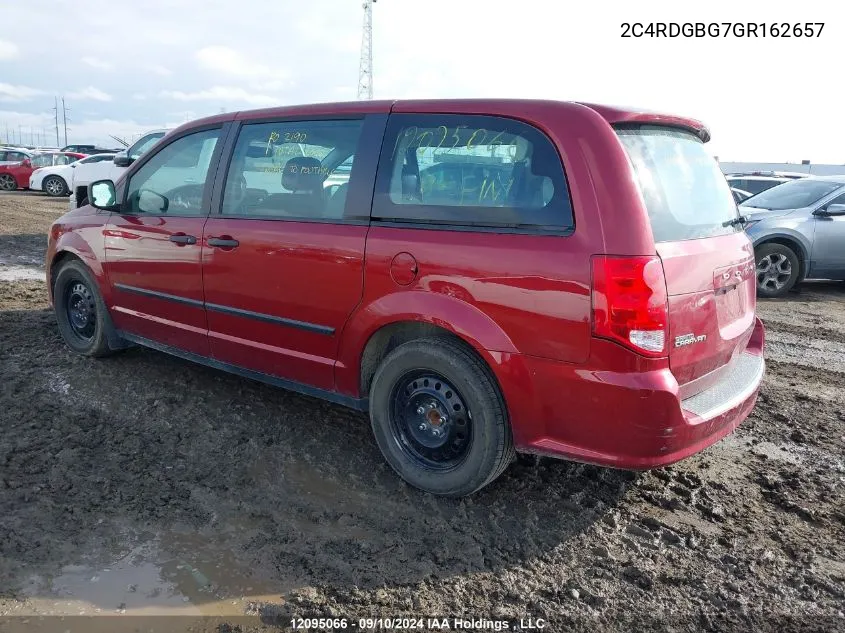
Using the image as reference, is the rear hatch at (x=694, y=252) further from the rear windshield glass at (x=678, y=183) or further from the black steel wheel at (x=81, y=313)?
the black steel wheel at (x=81, y=313)

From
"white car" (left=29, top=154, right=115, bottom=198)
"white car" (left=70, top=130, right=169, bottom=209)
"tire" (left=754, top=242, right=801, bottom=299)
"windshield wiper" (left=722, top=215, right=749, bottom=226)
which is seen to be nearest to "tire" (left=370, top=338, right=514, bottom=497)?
"windshield wiper" (left=722, top=215, right=749, bottom=226)

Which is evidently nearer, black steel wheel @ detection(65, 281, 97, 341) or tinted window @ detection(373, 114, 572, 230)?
tinted window @ detection(373, 114, 572, 230)

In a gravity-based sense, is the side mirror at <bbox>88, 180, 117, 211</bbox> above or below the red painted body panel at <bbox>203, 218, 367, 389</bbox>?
above

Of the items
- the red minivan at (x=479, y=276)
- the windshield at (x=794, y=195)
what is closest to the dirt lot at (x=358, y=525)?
the red minivan at (x=479, y=276)

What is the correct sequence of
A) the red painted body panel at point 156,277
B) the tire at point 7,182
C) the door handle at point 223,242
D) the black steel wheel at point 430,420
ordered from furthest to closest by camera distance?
the tire at point 7,182 < the red painted body panel at point 156,277 < the door handle at point 223,242 < the black steel wheel at point 430,420

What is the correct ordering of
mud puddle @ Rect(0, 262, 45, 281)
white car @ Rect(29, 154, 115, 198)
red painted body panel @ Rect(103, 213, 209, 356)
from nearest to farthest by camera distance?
red painted body panel @ Rect(103, 213, 209, 356) < mud puddle @ Rect(0, 262, 45, 281) < white car @ Rect(29, 154, 115, 198)

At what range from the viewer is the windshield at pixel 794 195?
877 cm

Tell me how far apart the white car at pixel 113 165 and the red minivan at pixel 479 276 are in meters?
7.82

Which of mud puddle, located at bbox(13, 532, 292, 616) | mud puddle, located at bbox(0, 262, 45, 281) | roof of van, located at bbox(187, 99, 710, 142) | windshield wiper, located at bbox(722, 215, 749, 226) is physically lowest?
mud puddle, located at bbox(13, 532, 292, 616)

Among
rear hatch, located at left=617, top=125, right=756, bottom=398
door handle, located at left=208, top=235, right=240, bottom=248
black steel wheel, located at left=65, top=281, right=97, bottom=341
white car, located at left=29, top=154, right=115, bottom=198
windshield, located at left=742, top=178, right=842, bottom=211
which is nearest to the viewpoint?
rear hatch, located at left=617, top=125, right=756, bottom=398

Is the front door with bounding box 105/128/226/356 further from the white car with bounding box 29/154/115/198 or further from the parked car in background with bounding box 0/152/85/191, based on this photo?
the parked car in background with bounding box 0/152/85/191

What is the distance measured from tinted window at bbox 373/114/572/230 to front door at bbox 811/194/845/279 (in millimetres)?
6982

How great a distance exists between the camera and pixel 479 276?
2881 mm

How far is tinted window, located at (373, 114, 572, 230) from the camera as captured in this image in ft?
9.27
